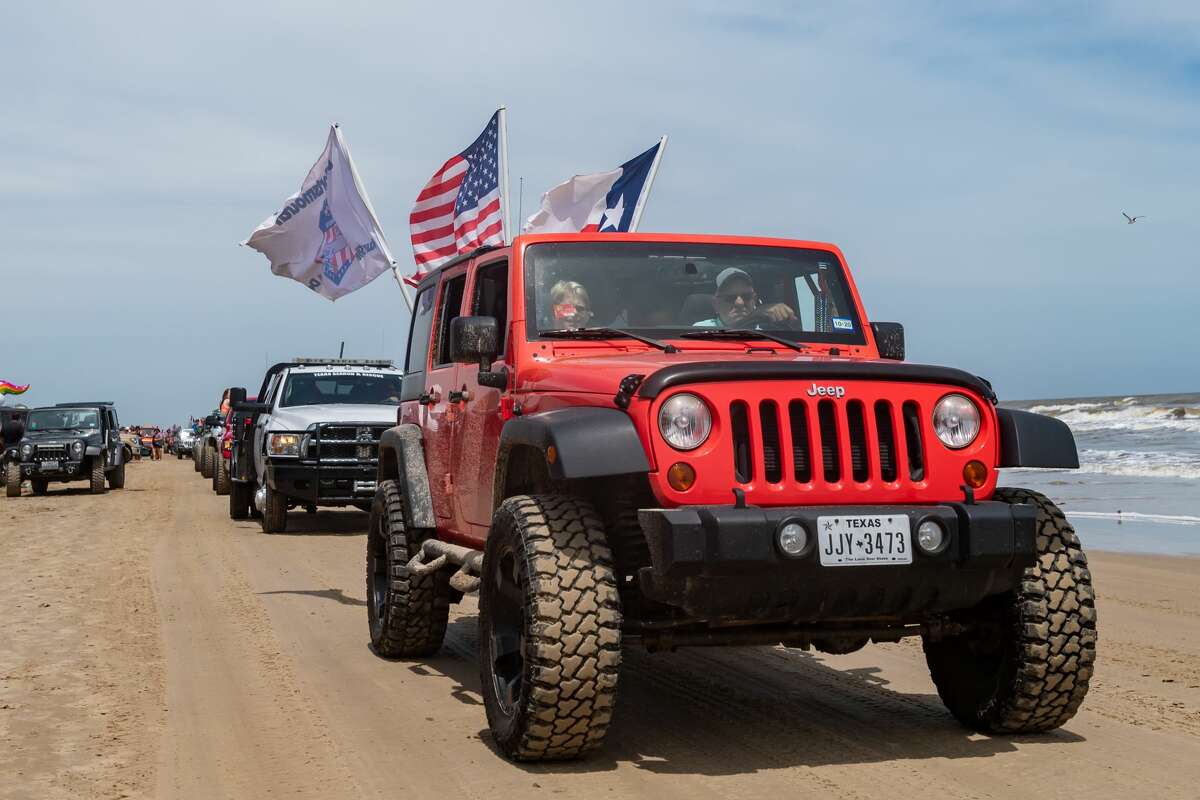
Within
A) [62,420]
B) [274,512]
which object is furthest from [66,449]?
[274,512]

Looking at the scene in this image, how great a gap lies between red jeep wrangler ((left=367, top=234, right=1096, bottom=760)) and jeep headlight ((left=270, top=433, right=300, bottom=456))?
32.9 feet

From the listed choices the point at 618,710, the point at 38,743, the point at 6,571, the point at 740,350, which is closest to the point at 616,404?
the point at 740,350

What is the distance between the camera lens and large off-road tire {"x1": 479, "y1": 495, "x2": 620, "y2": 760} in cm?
445

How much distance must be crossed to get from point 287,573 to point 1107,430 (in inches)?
1574

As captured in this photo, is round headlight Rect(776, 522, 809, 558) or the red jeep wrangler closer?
round headlight Rect(776, 522, 809, 558)

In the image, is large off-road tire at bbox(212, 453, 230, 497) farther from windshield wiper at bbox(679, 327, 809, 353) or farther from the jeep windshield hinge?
the jeep windshield hinge

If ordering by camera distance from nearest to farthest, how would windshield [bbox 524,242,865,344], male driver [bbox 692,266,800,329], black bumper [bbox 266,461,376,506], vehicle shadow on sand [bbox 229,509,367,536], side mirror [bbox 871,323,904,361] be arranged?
windshield [bbox 524,242,865,344] < male driver [bbox 692,266,800,329] < side mirror [bbox 871,323,904,361] < black bumper [bbox 266,461,376,506] < vehicle shadow on sand [bbox 229,509,367,536]

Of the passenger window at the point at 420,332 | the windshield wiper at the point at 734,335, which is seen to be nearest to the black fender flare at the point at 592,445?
the windshield wiper at the point at 734,335

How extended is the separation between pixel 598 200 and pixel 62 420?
14.2 metres

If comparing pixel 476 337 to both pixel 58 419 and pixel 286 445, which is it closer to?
pixel 286 445

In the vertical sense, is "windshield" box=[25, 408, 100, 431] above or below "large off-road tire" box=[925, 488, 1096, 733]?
above

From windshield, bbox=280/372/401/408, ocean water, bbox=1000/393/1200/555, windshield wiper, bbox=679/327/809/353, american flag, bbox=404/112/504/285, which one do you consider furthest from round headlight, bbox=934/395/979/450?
american flag, bbox=404/112/504/285

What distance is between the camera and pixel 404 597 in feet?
22.5

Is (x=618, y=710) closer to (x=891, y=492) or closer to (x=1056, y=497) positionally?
(x=891, y=492)
